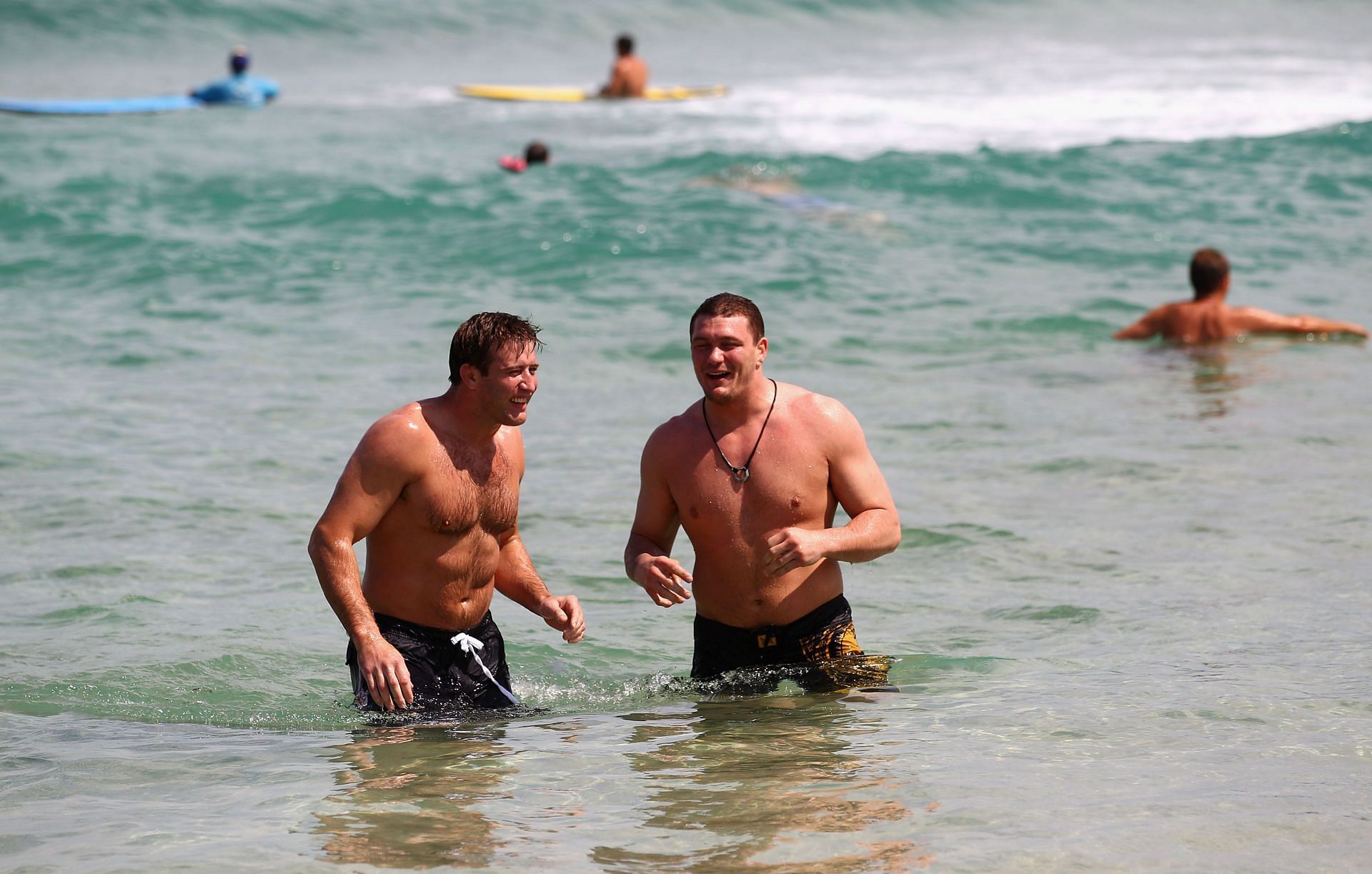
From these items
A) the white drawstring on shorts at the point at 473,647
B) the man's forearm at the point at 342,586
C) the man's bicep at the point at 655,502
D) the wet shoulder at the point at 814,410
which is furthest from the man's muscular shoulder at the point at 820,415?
the man's forearm at the point at 342,586

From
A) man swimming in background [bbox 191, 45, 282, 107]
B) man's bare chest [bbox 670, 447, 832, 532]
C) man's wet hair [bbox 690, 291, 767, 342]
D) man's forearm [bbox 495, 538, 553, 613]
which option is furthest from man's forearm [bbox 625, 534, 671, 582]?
man swimming in background [bbox 191, 45, 282, 107]

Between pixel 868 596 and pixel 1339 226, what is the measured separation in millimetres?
12681

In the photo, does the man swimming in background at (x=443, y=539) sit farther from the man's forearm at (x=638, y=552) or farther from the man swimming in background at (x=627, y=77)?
the man swimming in background at (x=627, y=77)

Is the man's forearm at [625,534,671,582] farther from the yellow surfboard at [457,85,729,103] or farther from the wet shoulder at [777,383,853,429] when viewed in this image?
the yellow surfboard at [457,85,729,103]

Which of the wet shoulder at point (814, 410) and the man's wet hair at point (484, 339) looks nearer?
the man's wet hair at point (484, 339)

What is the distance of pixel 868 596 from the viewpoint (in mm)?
7254

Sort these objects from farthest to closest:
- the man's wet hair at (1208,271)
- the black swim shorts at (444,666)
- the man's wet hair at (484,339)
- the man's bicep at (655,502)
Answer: the man's wet hair at (1208,271)
the man's bicep at (655,502)
the black swim shorts at (444,666)
the man's wet hair at (484,339)

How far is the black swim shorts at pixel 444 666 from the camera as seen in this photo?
5.14 metres

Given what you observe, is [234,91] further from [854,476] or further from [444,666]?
[854,476]

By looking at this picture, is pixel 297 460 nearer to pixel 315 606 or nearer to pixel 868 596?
pixel 315 606

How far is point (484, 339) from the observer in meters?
4.86

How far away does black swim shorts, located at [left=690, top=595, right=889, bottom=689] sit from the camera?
5.36m

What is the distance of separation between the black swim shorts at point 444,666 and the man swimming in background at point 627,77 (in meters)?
22.0

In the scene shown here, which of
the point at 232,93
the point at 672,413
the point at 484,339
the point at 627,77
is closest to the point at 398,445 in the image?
the point at 484,339
